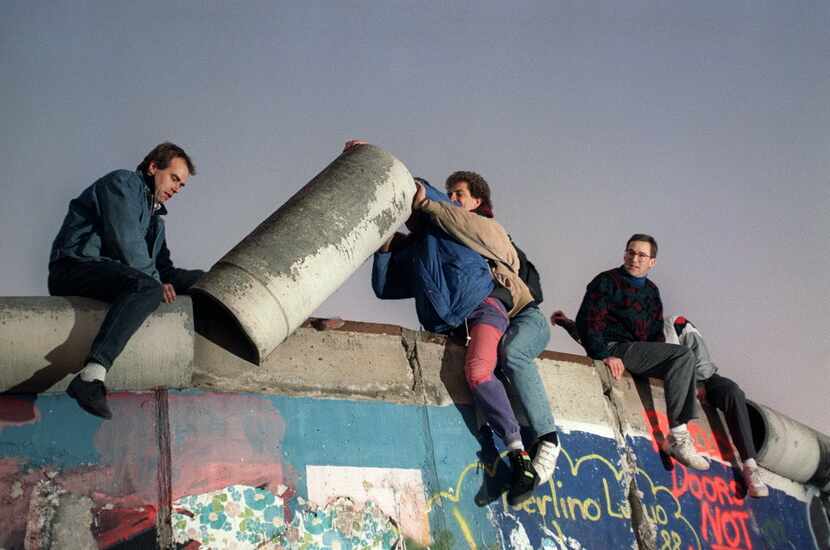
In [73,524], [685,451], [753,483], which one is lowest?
[73,524]

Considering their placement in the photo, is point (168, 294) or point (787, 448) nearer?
point (168, 294)

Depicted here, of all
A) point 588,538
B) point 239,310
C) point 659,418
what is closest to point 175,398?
point 239,310

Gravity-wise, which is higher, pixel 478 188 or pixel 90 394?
pixel 478 188

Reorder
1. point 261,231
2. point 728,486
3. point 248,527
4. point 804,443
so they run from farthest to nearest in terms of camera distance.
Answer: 1. point 804,443
2. point 728,486
3. point 261,231
4. point 248,527

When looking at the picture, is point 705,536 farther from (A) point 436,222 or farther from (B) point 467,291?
(A) point 436,222

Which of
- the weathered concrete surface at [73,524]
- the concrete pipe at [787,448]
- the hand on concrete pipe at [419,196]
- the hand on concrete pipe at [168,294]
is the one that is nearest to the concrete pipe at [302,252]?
the hand on concrete pipe at [419,196]

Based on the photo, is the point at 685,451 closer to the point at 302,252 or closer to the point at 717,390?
the point at 717,390

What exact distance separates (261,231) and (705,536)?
11.4 ft

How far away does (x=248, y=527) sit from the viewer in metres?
4.46

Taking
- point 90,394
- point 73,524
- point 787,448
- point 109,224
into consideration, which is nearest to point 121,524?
point 73,524

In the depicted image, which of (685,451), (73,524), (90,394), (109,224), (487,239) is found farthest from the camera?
(685,451)

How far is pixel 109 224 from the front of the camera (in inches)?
192

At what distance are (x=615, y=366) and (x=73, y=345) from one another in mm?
3584

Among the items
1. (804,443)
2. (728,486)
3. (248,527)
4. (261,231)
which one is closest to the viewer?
(248,527)
